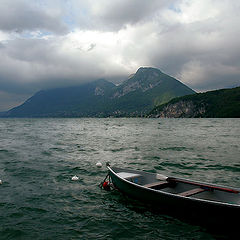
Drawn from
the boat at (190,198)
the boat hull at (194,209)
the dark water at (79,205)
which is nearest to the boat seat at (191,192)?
the boat at (190,198)

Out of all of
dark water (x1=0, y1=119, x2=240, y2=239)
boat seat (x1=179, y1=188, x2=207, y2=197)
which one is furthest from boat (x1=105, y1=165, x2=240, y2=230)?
dark water (x1=0, y1=119, x2=240, y2=239)

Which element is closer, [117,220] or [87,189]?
[117,220]

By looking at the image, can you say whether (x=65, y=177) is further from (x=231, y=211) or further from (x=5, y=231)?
(x=231, y=211)

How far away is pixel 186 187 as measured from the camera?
13531mm

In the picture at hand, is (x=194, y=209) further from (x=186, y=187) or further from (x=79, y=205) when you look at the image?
(x=79, y=205)

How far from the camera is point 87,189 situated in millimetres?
16500

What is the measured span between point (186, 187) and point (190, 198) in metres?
3.36

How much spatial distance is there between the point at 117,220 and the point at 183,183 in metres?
4.73

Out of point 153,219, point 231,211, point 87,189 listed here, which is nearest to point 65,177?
point 87,189

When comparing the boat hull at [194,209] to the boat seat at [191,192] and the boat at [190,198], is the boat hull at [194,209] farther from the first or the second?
the boat seat at [191,192]

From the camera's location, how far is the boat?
9.67m

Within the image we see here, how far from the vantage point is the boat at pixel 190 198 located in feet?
31.7

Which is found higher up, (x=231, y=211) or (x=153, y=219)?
(x=231, y=211)

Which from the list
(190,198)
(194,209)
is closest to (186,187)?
(194,209)
